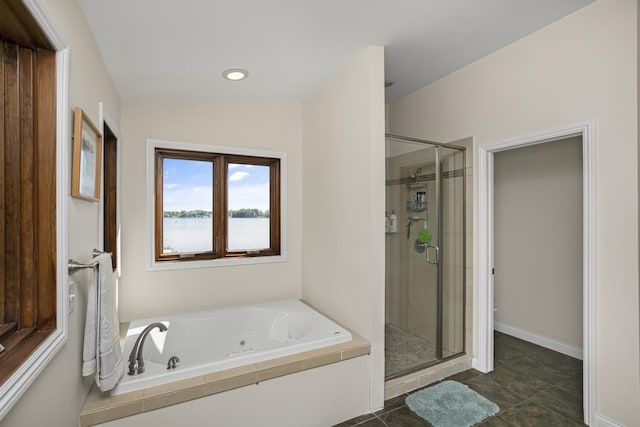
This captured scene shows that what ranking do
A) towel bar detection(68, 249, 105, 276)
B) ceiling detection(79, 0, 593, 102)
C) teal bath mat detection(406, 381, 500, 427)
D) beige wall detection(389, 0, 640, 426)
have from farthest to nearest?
1. teal bath mat detection(406, 381, 500, 427)
2. beige wall detection(389, 0, 640, 426)
3. ceiling detection(79, 0, 593, 102)
4. towel bar detection(68, 249, 105, 276)

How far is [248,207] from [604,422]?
9.98 feet

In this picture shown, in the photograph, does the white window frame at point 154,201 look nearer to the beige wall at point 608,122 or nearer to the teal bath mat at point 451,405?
the teal bath mat at point 451,405

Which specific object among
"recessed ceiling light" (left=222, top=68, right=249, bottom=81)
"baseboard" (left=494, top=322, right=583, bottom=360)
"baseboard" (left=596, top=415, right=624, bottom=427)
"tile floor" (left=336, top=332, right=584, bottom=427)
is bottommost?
"tile floor" (left=336, top=332, right=584, bottom=427)

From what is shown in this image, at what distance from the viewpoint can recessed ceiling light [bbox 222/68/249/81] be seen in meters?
2.50

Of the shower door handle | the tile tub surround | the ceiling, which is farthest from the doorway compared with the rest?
the tile tub surround

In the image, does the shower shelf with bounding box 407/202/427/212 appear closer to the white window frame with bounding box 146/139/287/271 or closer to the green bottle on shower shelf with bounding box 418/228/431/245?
the green bottle on shower shelf with bounding box 418/228/431/245

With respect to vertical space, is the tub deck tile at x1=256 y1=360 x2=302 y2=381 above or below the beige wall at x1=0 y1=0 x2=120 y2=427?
below

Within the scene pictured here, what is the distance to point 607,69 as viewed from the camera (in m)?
2.02

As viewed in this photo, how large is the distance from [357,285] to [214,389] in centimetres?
116

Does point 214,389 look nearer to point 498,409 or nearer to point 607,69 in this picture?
point 498,409

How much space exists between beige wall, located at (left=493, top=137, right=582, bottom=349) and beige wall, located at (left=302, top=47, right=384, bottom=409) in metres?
2.10

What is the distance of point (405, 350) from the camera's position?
9.67 feet

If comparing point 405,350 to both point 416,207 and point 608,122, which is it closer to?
point 416,207

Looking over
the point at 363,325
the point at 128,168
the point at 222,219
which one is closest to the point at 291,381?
the point at 363,325
